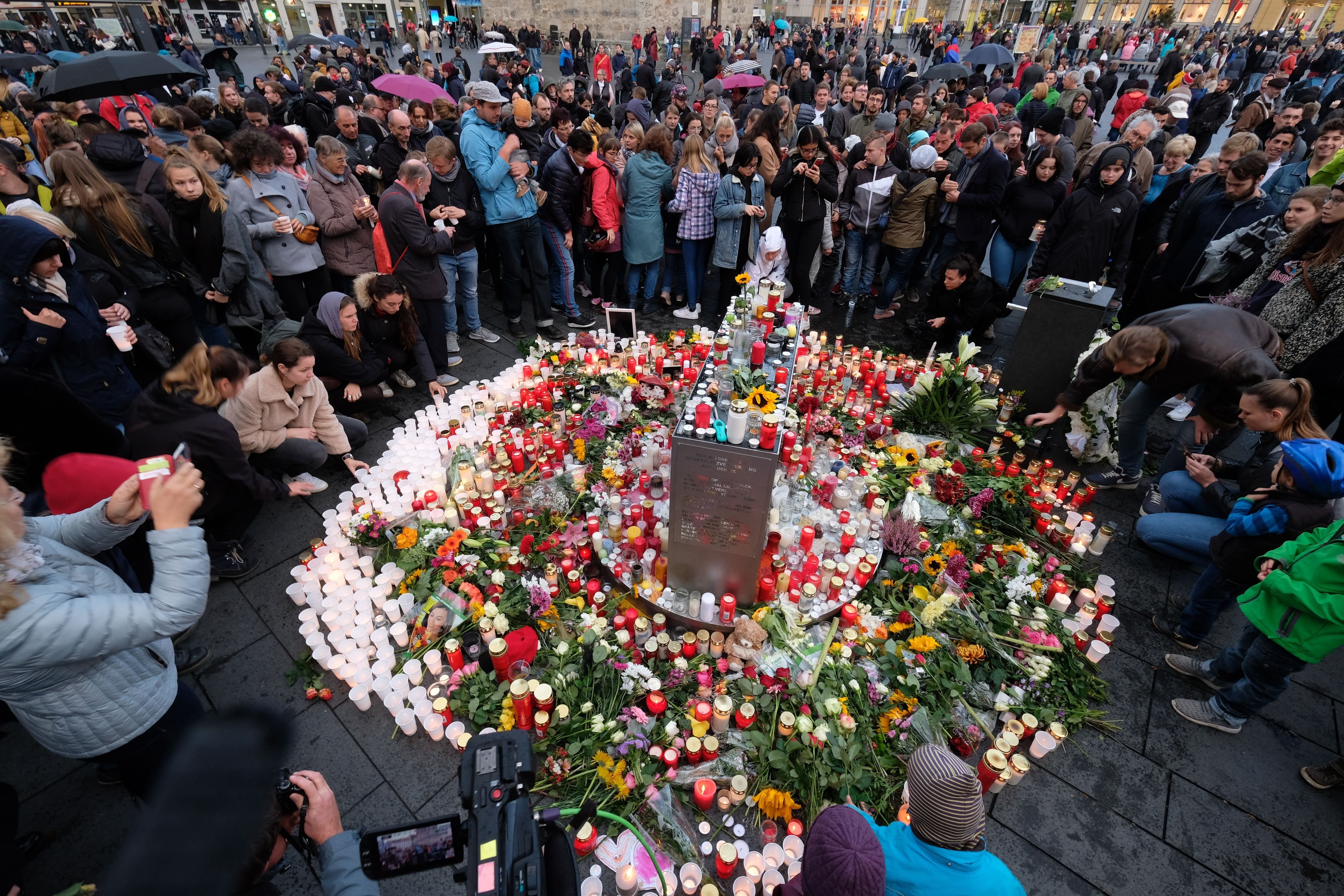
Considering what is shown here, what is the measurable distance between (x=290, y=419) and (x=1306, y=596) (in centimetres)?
580

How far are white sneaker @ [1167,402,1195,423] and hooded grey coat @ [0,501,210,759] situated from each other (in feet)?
24.1

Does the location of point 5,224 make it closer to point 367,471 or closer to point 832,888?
point 367,471

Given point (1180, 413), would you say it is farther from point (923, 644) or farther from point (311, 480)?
point (311, 480)

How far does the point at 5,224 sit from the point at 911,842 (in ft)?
18.0

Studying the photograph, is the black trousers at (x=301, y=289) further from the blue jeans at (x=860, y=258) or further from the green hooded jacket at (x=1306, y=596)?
the green hooded jacket at (x=1306, y=596)

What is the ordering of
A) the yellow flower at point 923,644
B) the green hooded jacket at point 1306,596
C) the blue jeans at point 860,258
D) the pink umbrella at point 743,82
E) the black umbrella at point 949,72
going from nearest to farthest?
1. the green hooded jacket at point 1306,596
2. the yellow flower at point 923,644
3. the blue jeans at point 860,258
4. the pink umbrella at point 743,82
5. the black umbrella at point 949,72

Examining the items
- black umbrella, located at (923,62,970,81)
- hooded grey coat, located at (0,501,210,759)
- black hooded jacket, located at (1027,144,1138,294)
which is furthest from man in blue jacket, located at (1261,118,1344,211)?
hooded grey coat, located at (0,501,210,759)

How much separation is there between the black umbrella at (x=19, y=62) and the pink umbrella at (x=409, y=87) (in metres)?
7.20

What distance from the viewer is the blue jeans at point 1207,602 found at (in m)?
3.35

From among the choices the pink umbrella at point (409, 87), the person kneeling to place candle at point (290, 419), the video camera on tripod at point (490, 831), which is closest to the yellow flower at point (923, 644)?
the video camera on tripod at point (490, 831)

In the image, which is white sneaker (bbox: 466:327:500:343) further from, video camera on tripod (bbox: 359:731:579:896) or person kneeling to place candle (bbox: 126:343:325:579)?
video camera on tripod (bbox: 359:731:579:896)

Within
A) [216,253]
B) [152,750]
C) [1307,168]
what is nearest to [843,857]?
[152,750]

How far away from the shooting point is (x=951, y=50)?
20.7 m

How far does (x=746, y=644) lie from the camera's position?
10.9 feet
